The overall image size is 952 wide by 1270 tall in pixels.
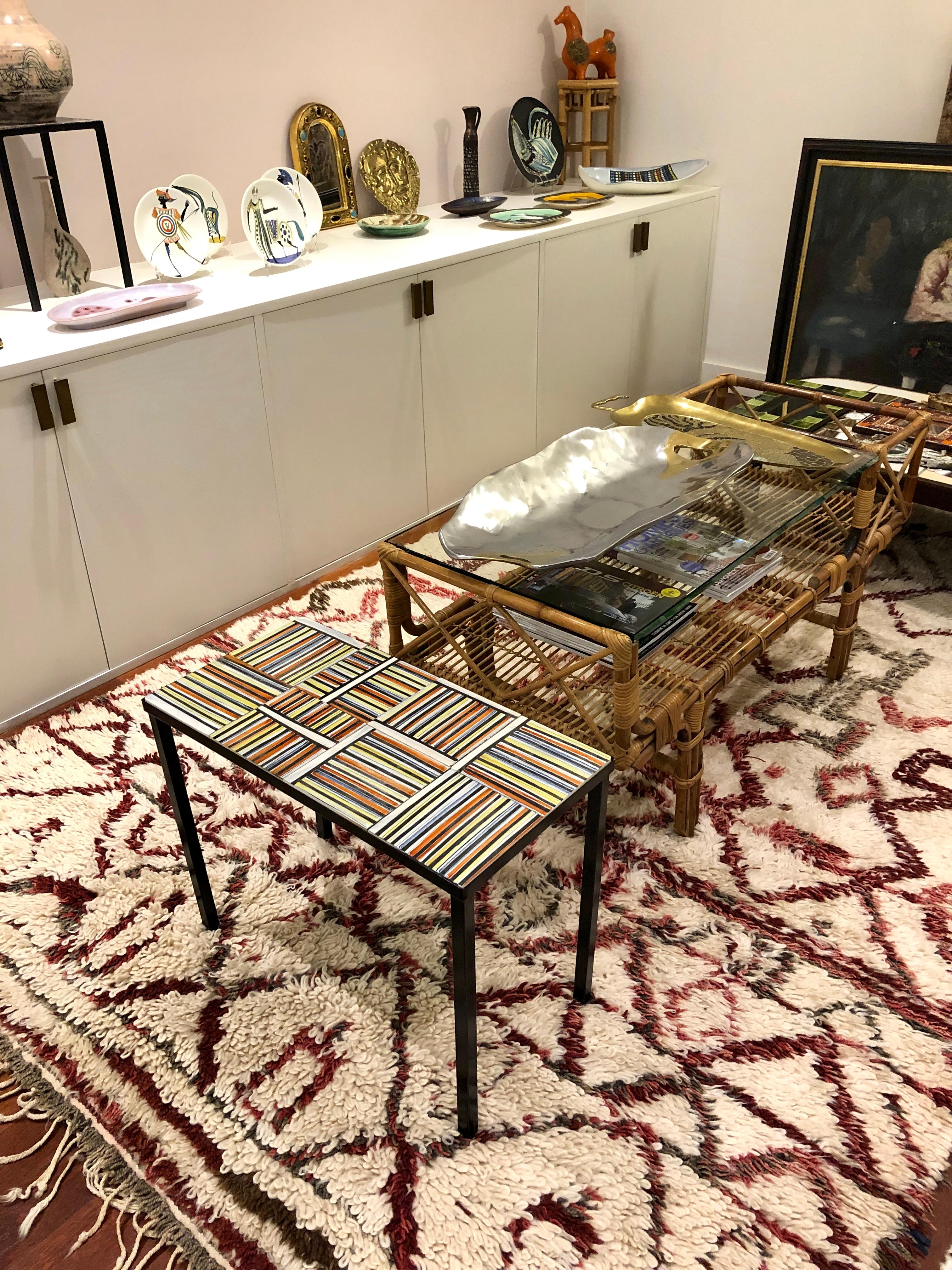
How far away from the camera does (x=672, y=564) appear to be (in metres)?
1.71

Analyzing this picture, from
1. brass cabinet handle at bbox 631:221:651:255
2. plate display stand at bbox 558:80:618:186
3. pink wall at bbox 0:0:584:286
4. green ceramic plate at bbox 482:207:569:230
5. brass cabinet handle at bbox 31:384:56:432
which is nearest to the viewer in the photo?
brass cabinet handle at bbox 31:384:56:432

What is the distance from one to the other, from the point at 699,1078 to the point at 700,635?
0.78 meters

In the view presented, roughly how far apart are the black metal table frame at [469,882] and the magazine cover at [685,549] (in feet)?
1.70

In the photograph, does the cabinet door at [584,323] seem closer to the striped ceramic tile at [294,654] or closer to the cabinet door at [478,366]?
the cabinet door at [478,366]

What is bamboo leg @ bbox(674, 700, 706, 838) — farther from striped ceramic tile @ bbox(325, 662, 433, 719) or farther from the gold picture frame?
the gold picture frame

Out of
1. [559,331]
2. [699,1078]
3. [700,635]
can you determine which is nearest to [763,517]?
[700,635]

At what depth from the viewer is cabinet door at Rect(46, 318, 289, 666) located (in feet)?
6.50

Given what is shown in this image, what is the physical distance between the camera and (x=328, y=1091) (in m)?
1.30

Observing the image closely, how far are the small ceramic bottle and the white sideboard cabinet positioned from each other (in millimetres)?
109

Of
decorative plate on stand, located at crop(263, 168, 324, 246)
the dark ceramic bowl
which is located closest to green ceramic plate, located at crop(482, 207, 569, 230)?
the dark ceramic bowl

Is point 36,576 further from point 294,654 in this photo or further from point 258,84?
point 258,84

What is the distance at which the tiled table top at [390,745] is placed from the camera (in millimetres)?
1102

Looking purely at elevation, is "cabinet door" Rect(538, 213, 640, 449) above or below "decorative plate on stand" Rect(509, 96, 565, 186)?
below

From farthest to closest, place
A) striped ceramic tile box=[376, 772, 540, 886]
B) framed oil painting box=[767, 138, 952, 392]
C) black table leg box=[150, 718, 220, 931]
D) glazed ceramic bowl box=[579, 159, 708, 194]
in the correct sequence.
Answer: glazed ceramic bowl box=[579, 159, 708, 194]
framed oil painting box=[767, 138, 952, 392]
black table leg box=[150, 718, 220, 931]
striped ceramic tile box=[376, 772, 540, 886]
